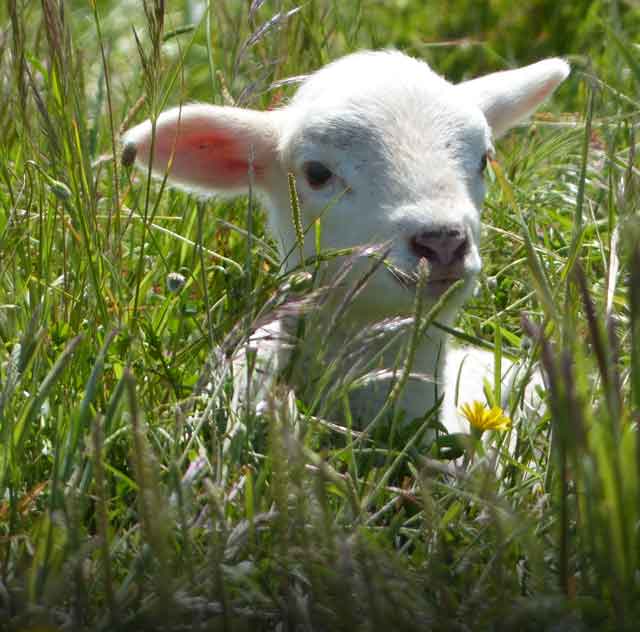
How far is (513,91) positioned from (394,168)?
2.91ft

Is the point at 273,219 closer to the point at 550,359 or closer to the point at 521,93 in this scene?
the point at 521,93

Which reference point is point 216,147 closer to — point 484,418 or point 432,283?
point 432,283

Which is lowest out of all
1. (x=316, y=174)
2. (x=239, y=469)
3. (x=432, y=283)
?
(x=239, y=469)

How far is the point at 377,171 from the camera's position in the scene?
351cm

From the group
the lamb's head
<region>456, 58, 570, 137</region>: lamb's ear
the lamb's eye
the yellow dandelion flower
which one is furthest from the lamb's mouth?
<region>456, 58, 570, 137</region>: lamb's ear

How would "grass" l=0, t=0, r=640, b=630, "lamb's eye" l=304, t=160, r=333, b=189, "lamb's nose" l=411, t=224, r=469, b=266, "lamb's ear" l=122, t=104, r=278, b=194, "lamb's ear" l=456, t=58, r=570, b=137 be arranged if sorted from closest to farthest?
"grass" l=0, t=0, r=640, b=630 < "lamb's nose" l=411, t=224, r=469, b=266 < "lamb's eye" l=304, t=160, r=333, b=189 < "lamb's ear" l=122, t=104, r=278, b=194 < "lamb's ear" l=456, t=58, r=570, b=137

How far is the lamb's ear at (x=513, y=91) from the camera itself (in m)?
4.17

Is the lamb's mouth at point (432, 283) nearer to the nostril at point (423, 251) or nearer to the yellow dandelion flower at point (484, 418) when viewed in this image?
the nostril at point (423, 251)

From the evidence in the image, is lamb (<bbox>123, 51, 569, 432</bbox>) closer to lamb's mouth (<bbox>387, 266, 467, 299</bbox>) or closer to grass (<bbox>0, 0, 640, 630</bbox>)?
lamb's mouth (<bbox>387, 266, 467, 299</bbox>)

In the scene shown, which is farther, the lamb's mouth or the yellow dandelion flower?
the lamb's mouth

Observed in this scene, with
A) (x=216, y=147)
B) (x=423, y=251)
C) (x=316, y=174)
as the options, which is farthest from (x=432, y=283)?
(x=216, y=147)

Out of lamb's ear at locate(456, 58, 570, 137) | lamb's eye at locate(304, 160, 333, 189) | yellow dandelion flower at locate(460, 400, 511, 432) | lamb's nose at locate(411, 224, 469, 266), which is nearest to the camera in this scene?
yellow dandelion flower at locate(460, 400, 511, 432)

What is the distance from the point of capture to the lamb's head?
3.32 meters

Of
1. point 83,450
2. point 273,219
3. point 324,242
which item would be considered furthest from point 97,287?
point 273,219
